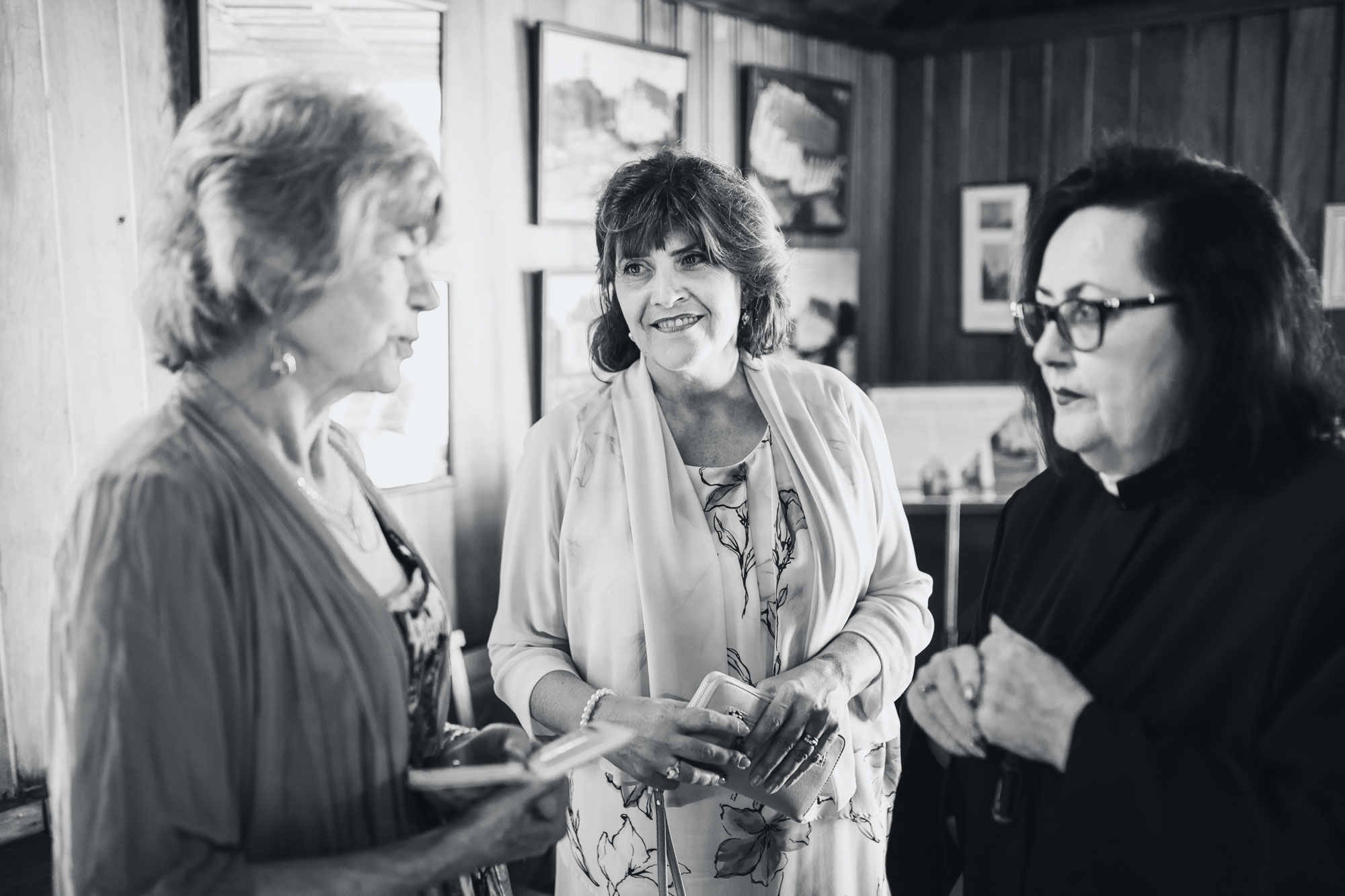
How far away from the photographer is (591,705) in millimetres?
1688

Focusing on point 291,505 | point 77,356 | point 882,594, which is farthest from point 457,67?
point 291,505

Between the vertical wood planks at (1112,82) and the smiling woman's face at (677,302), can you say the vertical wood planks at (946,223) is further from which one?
the smiling woman's face at (677,302)

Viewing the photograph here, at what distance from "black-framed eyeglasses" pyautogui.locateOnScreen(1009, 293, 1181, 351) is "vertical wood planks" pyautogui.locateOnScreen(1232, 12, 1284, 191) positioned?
309cm

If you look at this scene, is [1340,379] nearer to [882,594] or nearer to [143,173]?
[882,594]

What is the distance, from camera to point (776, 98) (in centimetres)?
378

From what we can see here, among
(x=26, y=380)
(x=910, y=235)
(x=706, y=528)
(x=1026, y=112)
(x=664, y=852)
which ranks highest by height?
(x=1026, y=112)

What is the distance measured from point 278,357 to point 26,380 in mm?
1064

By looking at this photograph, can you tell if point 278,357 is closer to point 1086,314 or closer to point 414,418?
point 1086,314

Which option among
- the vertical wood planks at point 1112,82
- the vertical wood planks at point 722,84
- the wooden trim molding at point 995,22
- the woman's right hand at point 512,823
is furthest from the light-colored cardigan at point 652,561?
the vertical wood planks at point 1112,82

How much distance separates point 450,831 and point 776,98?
3.19 metres

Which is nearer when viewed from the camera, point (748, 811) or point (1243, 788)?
point (1243, 788)

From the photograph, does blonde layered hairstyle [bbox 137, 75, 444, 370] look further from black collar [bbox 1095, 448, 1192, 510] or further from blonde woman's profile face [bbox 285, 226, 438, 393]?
black collar [bbox 1095, 448, 1192, 510]

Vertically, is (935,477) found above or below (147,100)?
below

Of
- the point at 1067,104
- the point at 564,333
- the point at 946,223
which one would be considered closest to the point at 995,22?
the point at 1067,104
